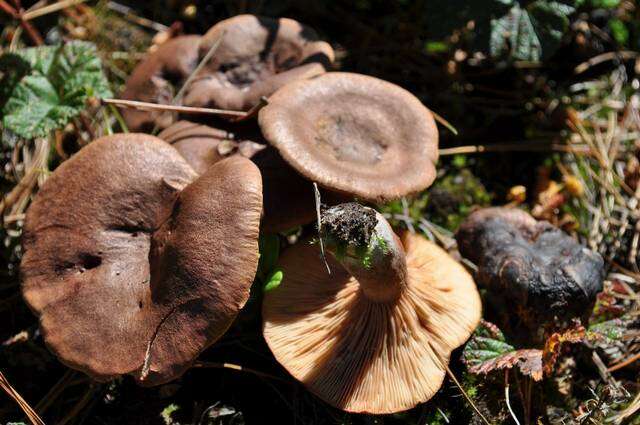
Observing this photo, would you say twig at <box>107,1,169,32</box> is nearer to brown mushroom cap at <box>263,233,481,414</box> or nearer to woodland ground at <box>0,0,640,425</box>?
woodland ground at <box>0,0,640,425</box>

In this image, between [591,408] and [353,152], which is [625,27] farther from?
[591,408]

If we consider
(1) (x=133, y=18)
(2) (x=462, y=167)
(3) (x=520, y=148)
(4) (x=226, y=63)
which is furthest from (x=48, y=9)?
(3) (x=520, y=148)

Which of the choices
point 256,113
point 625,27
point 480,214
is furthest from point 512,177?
point 256,113

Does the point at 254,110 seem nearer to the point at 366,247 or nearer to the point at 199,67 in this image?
the point at 199,67

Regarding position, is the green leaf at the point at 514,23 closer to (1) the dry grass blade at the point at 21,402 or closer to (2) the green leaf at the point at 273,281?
(2) the green leaf at the point at 273,281

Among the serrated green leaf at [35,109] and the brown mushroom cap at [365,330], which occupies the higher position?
the serrated green leaf at [35,109]

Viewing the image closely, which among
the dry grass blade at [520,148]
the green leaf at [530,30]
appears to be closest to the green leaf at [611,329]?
the dry grass blade at [520,148]

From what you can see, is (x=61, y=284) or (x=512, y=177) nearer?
(x=61, y=284)
